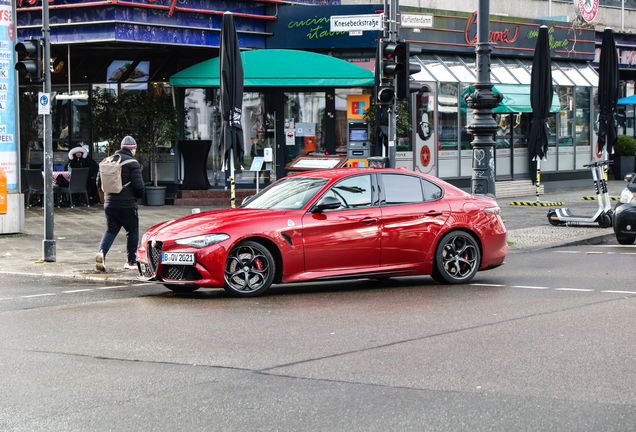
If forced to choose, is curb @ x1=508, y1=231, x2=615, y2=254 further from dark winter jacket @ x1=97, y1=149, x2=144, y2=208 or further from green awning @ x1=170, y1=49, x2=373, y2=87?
green awning @ x1=170, y1=49, x2=373, y2=87

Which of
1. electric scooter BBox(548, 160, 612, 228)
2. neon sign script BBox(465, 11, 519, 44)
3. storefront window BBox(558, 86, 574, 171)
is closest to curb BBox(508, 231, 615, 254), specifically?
electric scooter BBox(548, 160, 612, 228)

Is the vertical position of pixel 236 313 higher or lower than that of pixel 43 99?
lower

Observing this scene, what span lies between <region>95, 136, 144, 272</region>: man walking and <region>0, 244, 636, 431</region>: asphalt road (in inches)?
71.7

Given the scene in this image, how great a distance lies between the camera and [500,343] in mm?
7125

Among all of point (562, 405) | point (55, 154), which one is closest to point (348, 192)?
point (562, 405)

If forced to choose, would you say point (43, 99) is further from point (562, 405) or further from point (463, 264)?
point (562, 405)

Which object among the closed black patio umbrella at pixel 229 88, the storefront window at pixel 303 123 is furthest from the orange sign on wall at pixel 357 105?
the closed black patio umbrella at pixel 229 88

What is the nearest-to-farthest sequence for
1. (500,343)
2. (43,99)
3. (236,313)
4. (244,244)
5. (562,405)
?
(562,405), (500,343), (236,313), (244,244), (43,99)

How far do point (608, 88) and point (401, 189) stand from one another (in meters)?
13.6

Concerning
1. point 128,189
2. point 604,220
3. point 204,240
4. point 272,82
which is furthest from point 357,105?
point 204,240

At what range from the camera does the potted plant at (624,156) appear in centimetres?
3144

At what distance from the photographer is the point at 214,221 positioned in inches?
Result: 383

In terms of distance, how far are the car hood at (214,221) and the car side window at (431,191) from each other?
1.92 m

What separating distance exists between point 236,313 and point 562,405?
4.09 meters
